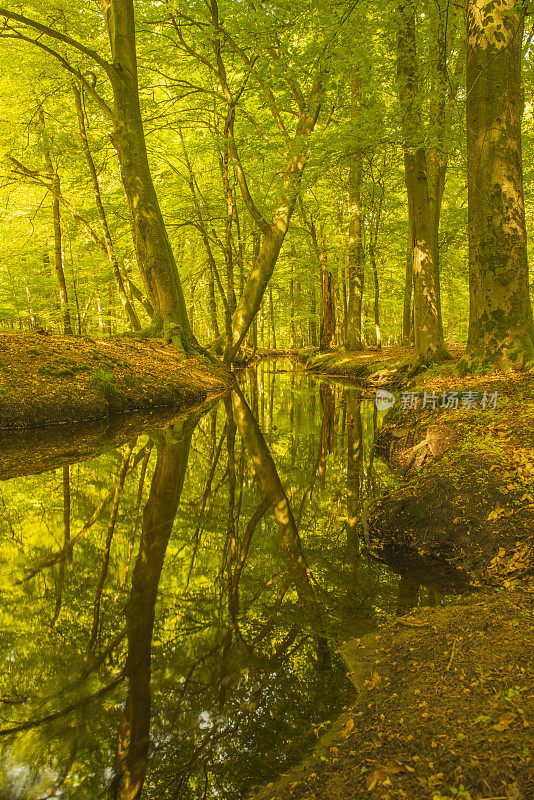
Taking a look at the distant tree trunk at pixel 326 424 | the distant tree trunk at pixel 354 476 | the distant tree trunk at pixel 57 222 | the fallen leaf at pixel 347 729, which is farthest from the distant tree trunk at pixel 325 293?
the fallen leaf at pixel 347 729

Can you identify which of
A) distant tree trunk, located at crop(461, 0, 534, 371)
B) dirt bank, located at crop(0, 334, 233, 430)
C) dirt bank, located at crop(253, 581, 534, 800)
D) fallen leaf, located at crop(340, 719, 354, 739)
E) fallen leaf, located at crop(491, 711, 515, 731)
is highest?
distant tree trunk, located at crop(461, 0, 534, 371)

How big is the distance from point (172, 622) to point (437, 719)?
1.37 metres

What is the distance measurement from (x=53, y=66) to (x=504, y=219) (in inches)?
501

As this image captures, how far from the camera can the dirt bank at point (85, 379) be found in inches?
269

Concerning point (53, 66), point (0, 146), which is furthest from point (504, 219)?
point (0, 146)

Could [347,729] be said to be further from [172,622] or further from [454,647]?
[172,622]

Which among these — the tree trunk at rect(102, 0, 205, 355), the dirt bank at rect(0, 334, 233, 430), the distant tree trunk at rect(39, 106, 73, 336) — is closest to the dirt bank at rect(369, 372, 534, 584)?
the dirt bank at rect(0, 334, 233, 430)

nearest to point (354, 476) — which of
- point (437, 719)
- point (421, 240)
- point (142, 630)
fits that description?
point (142, 630)

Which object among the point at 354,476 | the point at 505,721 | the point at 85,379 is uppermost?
the point at 85,379

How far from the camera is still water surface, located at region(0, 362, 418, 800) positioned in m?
1.55

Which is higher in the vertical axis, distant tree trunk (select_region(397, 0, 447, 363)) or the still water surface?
distant tree trunk (select_region(397, 0, 447, 363))

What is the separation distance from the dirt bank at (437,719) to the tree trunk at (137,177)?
9.86m

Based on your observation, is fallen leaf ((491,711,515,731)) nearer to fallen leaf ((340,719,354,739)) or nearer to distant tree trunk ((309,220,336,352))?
fallen leaf ((340,719,354,739))

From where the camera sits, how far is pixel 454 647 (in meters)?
1.86
